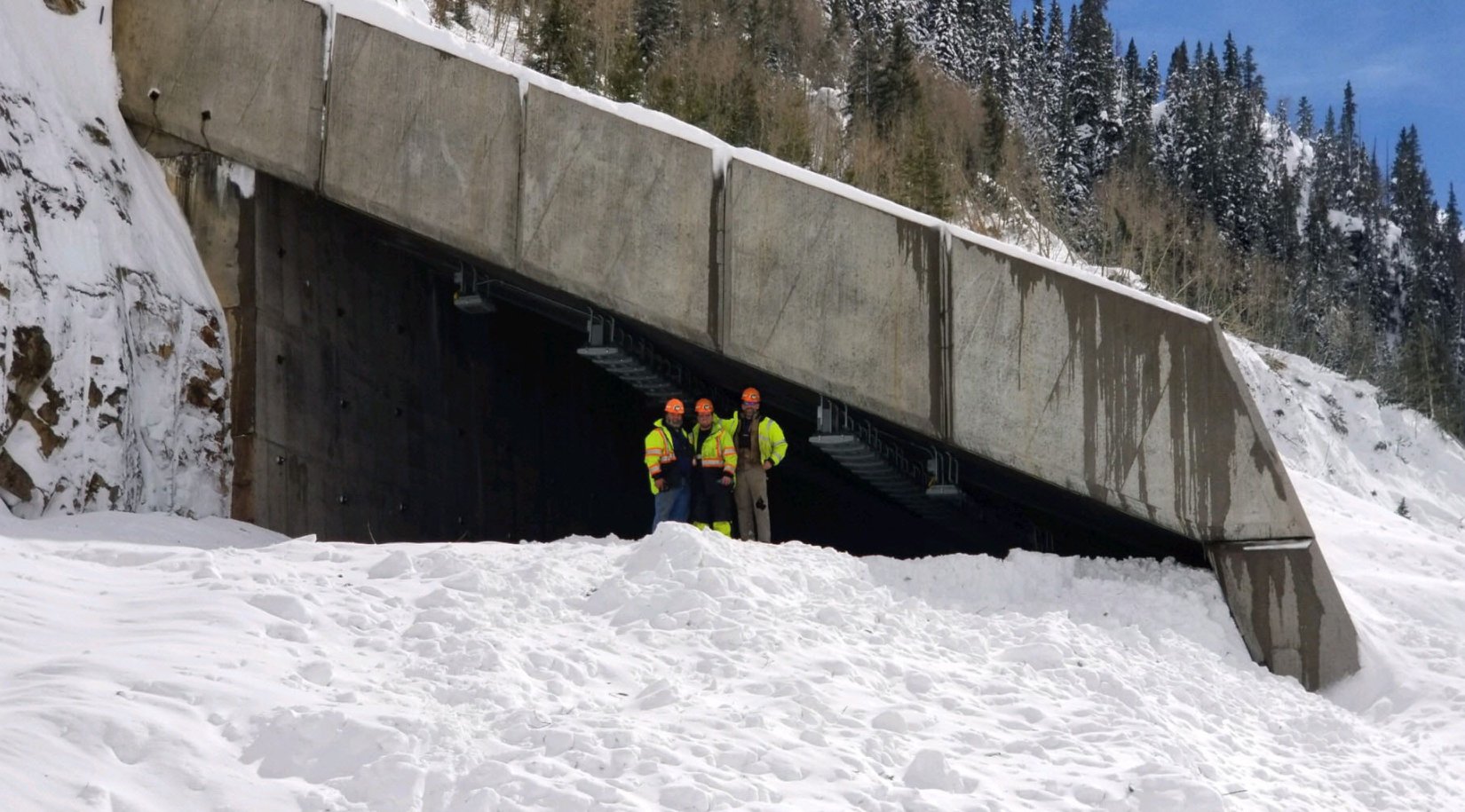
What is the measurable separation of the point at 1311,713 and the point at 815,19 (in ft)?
179

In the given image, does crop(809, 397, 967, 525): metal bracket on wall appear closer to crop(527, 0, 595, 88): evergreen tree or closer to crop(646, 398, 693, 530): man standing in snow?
crop(646, 398, 693, 530): man standing in snow

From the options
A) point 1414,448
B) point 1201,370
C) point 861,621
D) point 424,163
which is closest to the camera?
point 861,621

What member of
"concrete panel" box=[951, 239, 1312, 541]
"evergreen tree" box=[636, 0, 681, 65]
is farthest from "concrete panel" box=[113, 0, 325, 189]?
"evergreen tree" box=[636, 0, 681, 65]

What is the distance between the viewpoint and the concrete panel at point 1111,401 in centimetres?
1105

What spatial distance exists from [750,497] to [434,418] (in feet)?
12.5

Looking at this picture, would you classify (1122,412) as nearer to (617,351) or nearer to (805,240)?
(805,240)

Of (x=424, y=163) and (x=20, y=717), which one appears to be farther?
(x=424, y=163)

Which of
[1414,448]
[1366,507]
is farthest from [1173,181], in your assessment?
[1366,507]

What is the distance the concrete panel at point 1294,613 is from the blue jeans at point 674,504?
4533 mm

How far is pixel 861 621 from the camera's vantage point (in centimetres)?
918

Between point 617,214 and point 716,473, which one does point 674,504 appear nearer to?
point 716,473

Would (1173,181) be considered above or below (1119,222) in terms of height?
above

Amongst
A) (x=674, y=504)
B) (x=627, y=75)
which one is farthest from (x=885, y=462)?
(x=627, y=75)

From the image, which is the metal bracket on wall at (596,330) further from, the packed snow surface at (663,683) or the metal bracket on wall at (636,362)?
the packed snow surface at (663,683)
